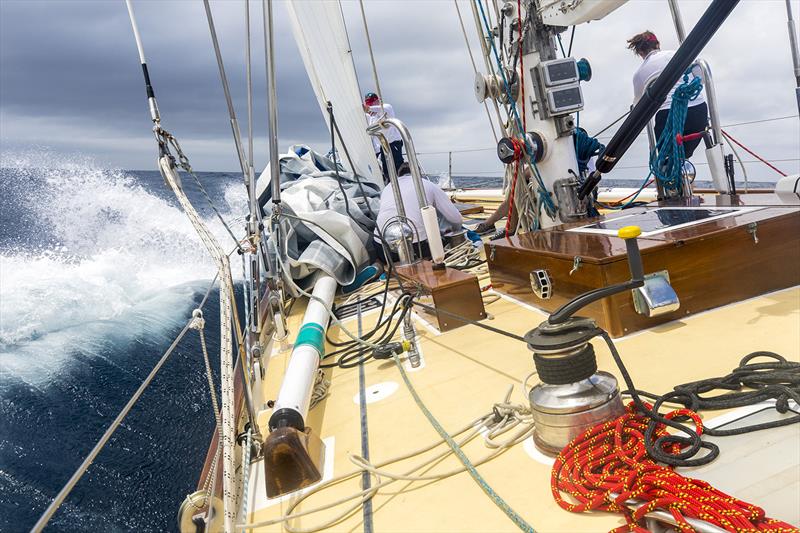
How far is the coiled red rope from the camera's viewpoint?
0.69m

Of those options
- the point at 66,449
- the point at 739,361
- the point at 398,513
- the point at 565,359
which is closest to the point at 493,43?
the point at 739,361

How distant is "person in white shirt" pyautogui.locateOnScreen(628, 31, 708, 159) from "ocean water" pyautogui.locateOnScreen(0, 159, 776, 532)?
279 centimetres

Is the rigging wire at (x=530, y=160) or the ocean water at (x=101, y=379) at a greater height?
the rigging wire at (x=530, y=160)

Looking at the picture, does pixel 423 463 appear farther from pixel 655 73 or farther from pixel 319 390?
pixel 655 73

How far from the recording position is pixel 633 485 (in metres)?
0.81

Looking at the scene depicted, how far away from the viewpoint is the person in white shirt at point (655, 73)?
305cm

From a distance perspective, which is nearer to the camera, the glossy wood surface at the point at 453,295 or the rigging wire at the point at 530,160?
the glossy wood surface at the point at 453,295

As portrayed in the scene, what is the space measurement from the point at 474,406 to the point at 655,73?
2482 millimetres

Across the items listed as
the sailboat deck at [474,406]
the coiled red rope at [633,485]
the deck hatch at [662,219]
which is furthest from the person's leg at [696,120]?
the coiled red rope at [633,485]

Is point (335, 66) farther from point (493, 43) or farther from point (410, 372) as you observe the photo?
point (410, 372)

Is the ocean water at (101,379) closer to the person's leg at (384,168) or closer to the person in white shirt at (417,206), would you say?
the person in white shirt at (417,206)

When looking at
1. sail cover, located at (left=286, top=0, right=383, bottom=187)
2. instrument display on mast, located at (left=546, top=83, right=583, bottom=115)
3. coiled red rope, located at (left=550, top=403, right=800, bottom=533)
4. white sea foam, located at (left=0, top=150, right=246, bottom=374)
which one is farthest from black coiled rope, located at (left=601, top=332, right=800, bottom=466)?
sail cover, located at (left=286, top=0, right=383, bottom=187)

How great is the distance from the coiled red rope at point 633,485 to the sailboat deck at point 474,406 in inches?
1.6

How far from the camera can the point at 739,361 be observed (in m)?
1.33
